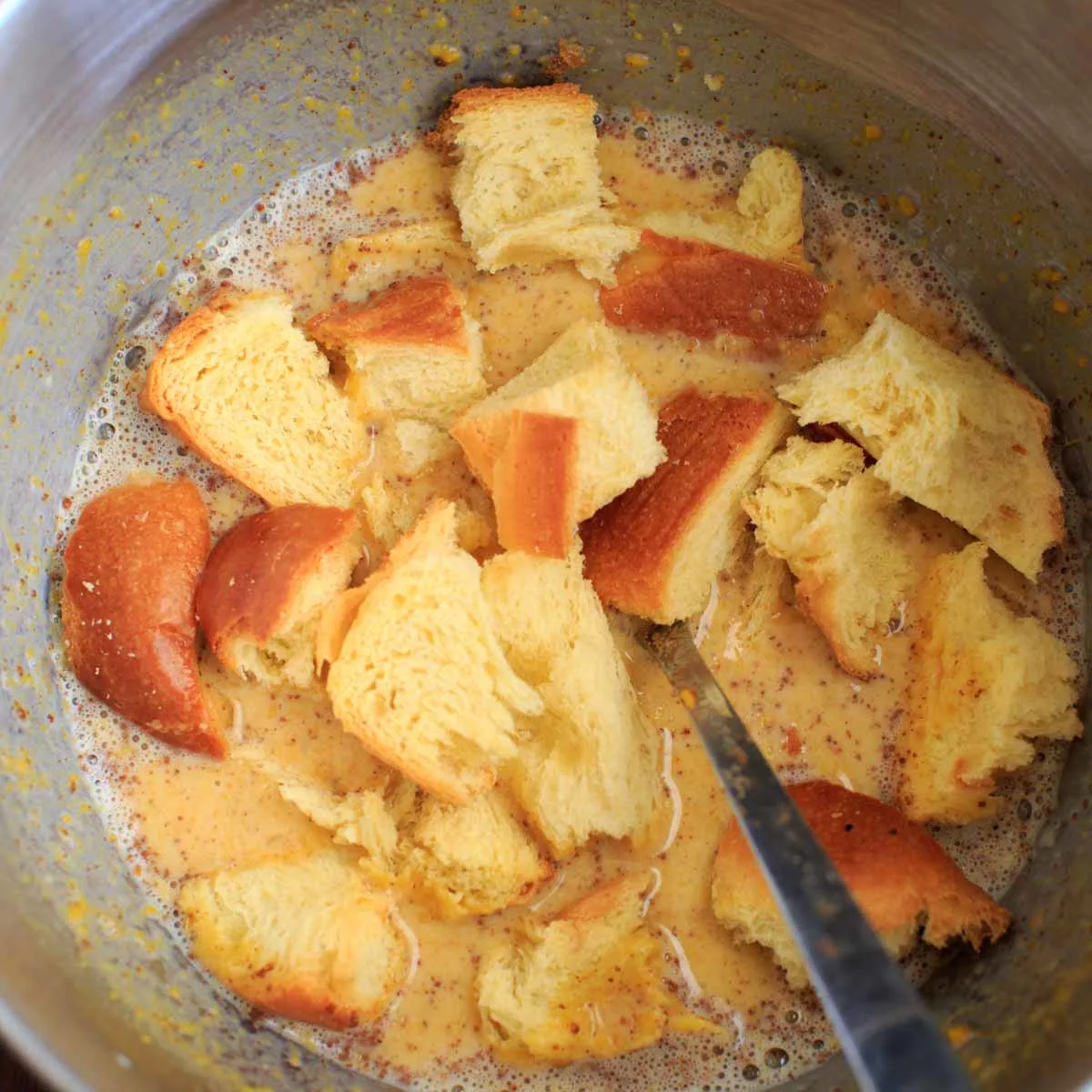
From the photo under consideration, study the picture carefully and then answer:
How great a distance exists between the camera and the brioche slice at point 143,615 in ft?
4.08

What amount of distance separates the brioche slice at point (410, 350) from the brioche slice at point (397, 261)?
0.16 ft

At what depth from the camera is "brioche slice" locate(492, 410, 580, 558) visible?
1169 mm

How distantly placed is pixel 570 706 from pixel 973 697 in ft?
1.49

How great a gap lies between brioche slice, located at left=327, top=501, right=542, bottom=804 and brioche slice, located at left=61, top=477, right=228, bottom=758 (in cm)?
18

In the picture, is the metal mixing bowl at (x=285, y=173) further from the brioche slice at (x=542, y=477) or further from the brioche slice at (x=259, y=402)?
the brioche slice at (x=542, y=477)

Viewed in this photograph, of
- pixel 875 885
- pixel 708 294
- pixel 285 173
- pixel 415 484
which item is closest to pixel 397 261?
pixel 285 173

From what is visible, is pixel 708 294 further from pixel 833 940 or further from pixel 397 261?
pixel 833 940

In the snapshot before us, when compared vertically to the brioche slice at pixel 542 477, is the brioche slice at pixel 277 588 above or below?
below

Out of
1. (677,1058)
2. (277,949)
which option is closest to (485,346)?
(277,949)

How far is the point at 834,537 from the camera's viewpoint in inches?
49.3

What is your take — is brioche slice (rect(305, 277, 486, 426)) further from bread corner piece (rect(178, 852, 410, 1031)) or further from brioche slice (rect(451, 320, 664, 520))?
bread corner piece (rect(178, 852, 410, 1031))

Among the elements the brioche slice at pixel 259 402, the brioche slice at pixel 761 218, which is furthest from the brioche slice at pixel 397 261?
the brioche slice at pixel 761 218

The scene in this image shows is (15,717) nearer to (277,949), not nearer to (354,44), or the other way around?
(277,949)

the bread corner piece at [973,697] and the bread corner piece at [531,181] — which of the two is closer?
the bread corner piece at [973,697]
